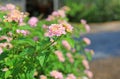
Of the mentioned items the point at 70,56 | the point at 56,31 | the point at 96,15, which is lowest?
the point at 56,31

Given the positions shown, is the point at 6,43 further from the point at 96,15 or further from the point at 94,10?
the point at 94,10

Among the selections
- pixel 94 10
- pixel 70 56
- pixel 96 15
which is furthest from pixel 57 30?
pixel 94 10

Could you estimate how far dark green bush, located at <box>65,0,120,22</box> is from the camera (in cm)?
1249

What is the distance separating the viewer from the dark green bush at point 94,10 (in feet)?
41.0

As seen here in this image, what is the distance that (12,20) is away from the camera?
2428 mm

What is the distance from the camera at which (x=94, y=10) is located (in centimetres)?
1276

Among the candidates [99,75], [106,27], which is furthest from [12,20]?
[106,27]

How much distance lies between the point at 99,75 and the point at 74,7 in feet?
22.2

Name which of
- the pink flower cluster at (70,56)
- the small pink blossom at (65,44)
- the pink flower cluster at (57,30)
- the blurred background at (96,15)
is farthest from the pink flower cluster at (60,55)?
the blurred background at (96,15)

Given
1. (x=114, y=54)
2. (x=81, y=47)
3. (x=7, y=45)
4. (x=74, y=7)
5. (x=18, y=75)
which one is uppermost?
(x=74, y=7)

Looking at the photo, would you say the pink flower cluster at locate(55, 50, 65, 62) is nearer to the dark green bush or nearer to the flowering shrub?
the flowering shrub

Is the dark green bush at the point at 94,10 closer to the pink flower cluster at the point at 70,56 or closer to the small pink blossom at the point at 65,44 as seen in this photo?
the pink flower cluster at the point at 70,56

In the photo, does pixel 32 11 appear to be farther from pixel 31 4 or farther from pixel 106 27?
pixel 106 27

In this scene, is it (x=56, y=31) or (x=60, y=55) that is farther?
(x=60, y=55)
